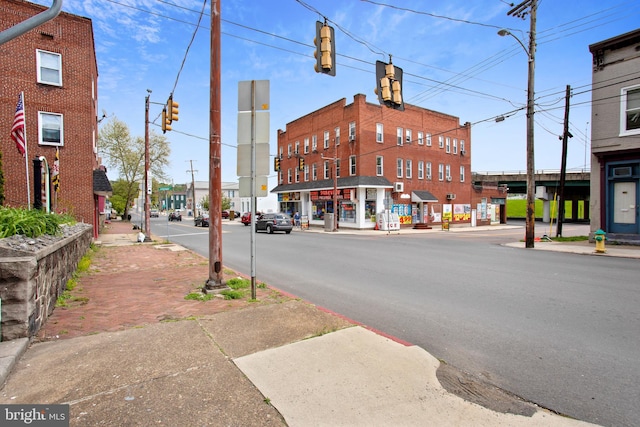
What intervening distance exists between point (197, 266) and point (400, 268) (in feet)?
19.0

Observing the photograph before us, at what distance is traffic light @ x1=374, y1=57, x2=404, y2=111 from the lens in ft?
33.4

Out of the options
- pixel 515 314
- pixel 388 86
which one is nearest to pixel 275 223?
pixel 388 86

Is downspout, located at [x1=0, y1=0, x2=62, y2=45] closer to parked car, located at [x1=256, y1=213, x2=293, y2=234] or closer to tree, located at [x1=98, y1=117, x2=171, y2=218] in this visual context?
parked car, located at [x1=256, y1=213, x2=293, y2=234]

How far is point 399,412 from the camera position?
2.86 metres

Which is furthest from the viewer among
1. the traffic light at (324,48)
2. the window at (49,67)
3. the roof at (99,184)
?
the roof at (99,184)

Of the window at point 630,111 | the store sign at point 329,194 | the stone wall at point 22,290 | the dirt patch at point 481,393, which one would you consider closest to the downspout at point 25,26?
the stone wall at point 22,290

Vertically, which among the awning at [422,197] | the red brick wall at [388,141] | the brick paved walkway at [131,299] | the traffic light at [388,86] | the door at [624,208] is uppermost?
the red brick wall at [388,141]

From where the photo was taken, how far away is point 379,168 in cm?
3316

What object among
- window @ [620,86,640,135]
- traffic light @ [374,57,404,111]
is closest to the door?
window @ [620,86,640,135]

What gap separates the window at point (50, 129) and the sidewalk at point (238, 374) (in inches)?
594

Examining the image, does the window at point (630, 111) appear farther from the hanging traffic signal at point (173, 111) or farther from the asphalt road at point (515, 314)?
the hanging traffic signal at point (173, 111)

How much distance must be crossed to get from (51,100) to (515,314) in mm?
20332

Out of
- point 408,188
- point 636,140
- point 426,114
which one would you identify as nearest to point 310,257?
point 636,140

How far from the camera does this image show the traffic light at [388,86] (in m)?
10.2
